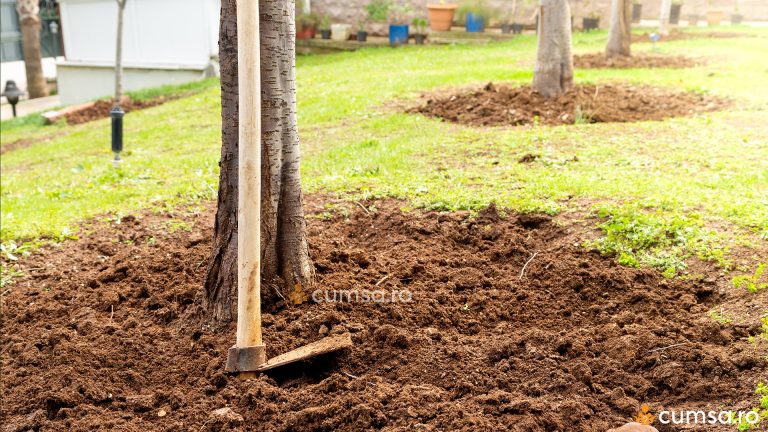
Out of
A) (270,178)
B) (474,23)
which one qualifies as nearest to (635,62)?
(474,23)

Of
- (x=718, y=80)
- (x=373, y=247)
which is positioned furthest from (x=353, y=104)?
(x=373, y=247)

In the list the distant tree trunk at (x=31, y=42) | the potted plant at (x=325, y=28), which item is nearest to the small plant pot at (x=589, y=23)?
the potted plant at (x=325, y=28)

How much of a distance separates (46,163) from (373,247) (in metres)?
7.01

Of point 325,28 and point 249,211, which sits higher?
point 325,28

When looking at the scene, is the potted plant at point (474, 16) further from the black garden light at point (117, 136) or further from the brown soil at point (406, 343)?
the brown soil at point (406, 343)

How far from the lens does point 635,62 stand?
12945mm

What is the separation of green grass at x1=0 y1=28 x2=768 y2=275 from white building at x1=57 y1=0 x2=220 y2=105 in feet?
15.2

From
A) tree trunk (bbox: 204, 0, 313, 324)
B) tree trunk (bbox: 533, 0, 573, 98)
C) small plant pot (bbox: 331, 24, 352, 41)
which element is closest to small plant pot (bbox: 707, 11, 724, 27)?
small plant pot (bbox: 331, 24, 352, 41)

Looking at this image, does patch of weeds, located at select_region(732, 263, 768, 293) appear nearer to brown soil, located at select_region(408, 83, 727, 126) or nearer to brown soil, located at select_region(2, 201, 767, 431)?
brown soil, located at select_region(2, 201, 767, 431)

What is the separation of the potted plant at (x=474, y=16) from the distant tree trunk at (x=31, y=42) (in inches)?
419

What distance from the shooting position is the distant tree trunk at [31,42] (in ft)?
65.0

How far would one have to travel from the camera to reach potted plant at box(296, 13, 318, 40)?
63.6ft

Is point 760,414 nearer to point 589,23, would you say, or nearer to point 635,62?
point 635,62

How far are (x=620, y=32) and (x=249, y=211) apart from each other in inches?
443
